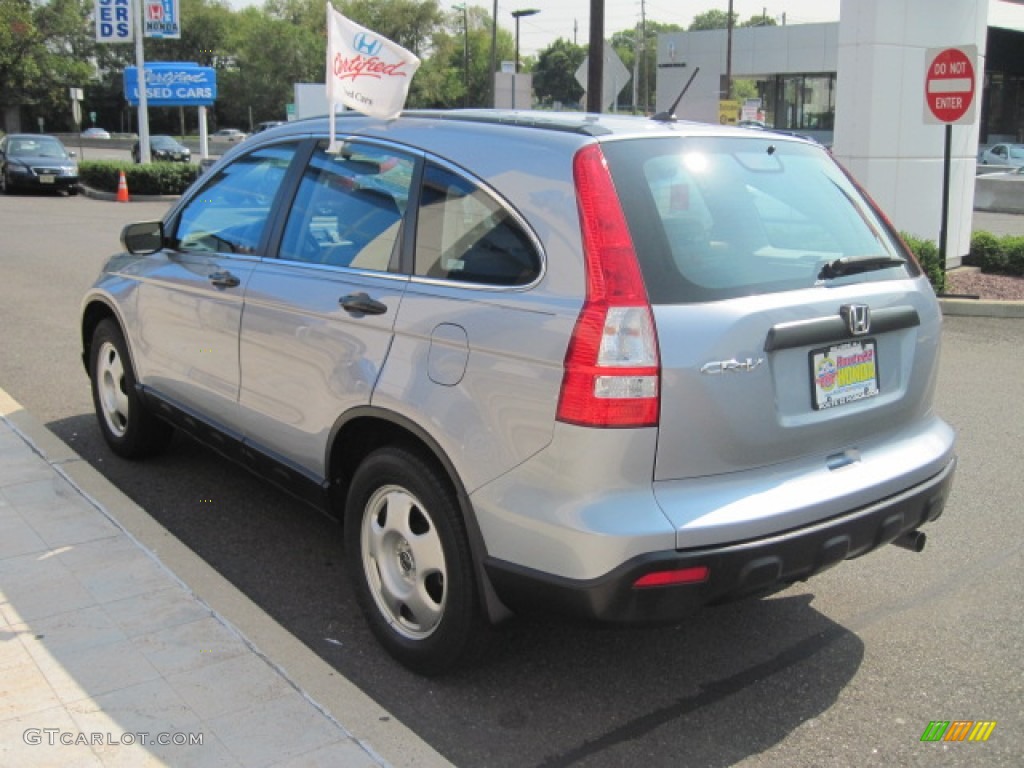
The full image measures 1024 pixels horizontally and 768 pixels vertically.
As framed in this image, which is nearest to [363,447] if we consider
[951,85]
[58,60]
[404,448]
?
[404,448]

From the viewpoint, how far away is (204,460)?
5793 millimetres

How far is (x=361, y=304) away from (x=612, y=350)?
1.10m

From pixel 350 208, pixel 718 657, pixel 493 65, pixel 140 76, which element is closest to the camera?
pixel 718 657

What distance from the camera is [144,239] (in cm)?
505

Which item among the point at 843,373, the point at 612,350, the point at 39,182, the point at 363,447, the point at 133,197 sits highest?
the point at 39,182

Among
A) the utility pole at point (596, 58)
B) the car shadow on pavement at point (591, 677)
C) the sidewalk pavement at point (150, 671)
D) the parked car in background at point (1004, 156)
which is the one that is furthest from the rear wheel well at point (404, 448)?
the parked car in background at point (1004, 156)

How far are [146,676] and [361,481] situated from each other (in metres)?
0.94

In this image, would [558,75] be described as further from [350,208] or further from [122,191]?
[350,208]

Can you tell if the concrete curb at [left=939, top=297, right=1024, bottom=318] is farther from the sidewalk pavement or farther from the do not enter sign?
the sidewalk pavement

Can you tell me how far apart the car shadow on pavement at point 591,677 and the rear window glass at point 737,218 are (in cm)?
109

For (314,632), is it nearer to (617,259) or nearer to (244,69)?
(617,259)

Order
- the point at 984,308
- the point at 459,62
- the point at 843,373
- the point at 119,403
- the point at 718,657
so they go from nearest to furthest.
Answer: the point at 843,373 < the point at 718,657 < the point at 119,403 < the point at 984,308 < the point at 459,62

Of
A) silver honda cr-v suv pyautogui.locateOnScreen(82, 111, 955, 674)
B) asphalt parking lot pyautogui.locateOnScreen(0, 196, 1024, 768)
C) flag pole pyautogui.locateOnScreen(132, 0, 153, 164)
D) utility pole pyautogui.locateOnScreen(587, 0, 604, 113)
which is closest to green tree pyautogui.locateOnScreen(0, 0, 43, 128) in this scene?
flag pole pyautogui.locateOnScreen(132, 0, 153, 164)

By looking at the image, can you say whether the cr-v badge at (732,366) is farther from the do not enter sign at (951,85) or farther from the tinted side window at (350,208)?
the do not enter sign at (951,85)
